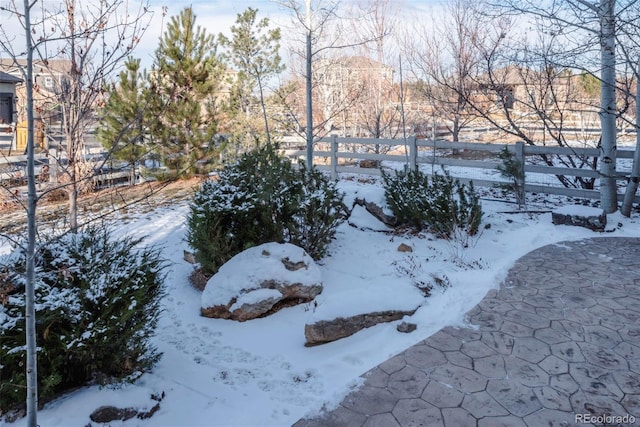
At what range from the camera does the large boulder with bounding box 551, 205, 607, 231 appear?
20.6ft

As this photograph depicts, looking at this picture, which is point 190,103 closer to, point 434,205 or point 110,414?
point 434,205

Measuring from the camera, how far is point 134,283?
2945 millimetres

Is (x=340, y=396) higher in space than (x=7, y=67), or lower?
lower

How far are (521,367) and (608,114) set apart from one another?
5.34 metres

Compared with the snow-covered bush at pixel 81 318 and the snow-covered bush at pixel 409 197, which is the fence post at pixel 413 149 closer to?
the snow-covered bush at pixel 409 197

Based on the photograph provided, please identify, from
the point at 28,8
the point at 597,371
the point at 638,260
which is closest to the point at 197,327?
the point at 28,8

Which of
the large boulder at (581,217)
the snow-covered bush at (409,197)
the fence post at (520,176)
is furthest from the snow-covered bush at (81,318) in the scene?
the fence post at (520,176)

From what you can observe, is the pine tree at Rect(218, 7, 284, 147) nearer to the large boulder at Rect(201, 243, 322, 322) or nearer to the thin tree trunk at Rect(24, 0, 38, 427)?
the large boulder at Rect(201, 243, 322, 322)

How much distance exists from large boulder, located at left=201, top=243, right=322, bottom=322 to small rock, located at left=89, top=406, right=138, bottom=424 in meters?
1.59

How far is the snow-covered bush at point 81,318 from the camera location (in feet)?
8.42

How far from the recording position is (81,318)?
8.84 feet

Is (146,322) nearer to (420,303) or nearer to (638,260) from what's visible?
(420,303)

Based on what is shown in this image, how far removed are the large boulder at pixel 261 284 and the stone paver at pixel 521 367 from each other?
56.3 inches

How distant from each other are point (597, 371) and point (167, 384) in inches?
113
